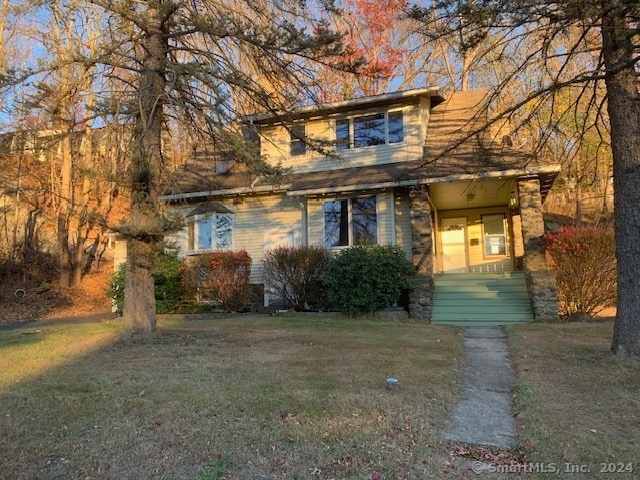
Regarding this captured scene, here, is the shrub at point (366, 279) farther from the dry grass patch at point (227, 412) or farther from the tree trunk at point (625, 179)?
the tree trunk at point (625, 179)

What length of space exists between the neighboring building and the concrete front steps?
0.11m

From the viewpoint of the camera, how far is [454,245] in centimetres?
1499

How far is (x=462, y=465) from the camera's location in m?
3.03

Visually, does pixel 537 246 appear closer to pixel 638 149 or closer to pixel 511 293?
pixel 511 293

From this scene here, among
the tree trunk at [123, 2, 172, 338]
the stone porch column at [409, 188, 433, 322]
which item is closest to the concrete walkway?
the stone porch column at [409, 188, 433, 322]

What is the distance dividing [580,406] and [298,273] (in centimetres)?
769

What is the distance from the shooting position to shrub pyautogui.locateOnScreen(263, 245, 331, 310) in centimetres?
1101

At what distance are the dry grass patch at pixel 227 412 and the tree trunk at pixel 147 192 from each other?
104cm

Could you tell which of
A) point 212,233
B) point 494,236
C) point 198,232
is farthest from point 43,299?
point 494,236

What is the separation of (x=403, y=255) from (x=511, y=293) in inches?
109

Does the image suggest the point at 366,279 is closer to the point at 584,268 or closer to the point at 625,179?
the point at 584,268

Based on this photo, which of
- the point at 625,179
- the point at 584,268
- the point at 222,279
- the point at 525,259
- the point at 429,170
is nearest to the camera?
the point at 625,179

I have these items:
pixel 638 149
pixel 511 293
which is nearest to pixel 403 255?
pixel 511 293

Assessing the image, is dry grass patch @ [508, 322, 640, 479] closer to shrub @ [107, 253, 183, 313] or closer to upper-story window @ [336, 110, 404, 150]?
upper-story window @ [336, 110, 404, 150]
